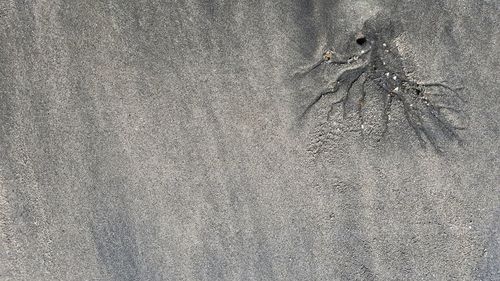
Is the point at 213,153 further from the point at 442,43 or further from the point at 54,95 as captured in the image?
the point at 442,43

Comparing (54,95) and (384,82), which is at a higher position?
(54,95)

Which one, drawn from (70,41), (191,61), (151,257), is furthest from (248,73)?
(151,257)

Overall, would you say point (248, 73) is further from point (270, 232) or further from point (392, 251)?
point (392, 251)

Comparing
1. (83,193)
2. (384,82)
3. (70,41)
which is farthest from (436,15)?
(83,193)

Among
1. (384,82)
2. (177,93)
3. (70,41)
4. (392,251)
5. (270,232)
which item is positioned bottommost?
(392,251)

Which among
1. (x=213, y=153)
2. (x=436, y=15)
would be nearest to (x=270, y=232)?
(x=213, y=153)

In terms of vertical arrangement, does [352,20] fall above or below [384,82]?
above

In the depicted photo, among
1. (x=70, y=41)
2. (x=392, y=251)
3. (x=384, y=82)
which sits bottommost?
(x=392, y=251)
